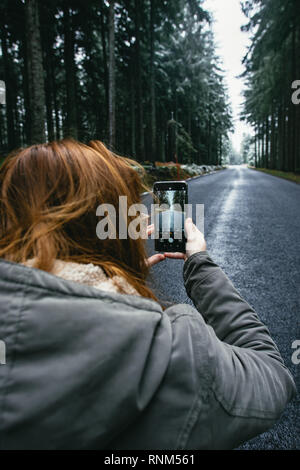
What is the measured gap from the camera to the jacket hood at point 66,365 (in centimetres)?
63

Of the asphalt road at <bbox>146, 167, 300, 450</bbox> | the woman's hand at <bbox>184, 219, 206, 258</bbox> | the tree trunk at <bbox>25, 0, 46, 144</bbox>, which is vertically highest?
the tree trunk at <bbox>25, 0, 46, 144</bbox>

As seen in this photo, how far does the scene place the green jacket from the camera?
0.63 m

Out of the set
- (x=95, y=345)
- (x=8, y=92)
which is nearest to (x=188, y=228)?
(x=95, y=345)

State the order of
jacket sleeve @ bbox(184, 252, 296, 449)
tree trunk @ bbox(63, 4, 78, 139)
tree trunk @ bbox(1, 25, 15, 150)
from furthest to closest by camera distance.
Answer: tree trunk @ bbox(1, 25, 15, 150)
tree trunk @ bbox(63, 4, 78, 139)
jacket sleeve @ bbox(184, 252, 296, 449)

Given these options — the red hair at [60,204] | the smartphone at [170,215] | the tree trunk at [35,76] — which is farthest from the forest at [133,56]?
the red hair at [60,204]

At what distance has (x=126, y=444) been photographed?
748mm

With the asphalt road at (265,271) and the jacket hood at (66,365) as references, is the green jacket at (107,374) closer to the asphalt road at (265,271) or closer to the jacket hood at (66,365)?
the jacket hood at (66,365)

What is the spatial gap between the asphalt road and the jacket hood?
57 centimetres

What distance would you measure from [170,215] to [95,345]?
44.4 inches

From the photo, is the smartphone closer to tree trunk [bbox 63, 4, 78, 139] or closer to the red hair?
the red hair

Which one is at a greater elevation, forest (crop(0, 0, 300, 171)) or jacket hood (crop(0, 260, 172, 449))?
forest (crop(0, 0, 300, 171))

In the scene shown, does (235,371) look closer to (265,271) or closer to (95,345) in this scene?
(95,345)

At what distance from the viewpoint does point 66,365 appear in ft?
2.10

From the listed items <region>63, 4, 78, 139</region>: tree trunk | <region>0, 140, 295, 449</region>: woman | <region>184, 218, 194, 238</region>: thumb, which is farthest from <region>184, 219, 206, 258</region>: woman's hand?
<region>63, 4, 78, 139</region>: tree trunk
